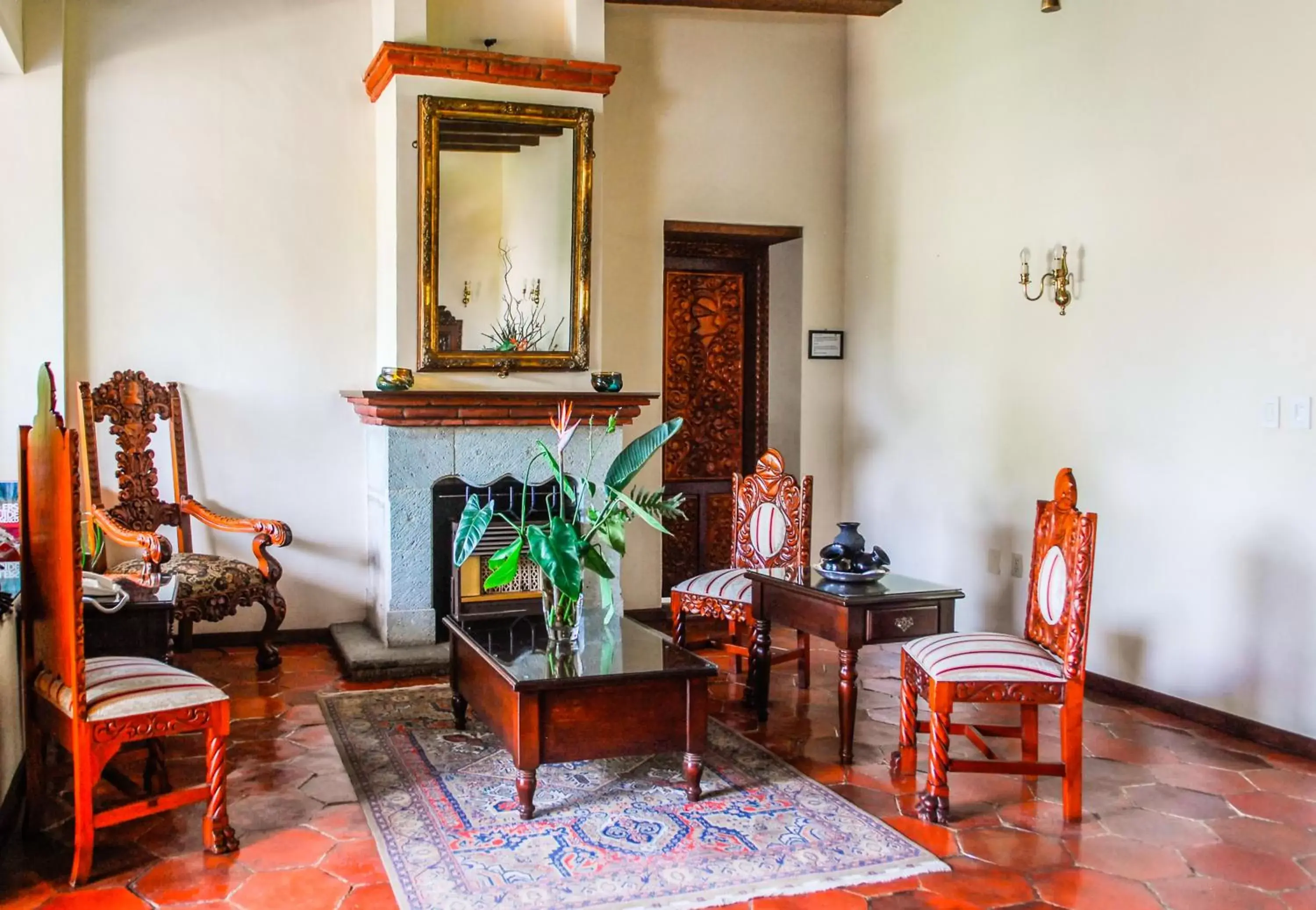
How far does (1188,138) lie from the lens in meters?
4.63

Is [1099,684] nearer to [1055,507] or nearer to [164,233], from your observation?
[1055,507]

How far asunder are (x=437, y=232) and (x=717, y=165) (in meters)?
1.85

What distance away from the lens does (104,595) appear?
363 centimetres

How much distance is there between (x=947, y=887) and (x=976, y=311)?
11.3ft

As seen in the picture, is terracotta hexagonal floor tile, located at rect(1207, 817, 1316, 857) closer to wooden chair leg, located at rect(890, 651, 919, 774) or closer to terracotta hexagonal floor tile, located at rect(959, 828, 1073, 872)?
terracotta hexagonal floor tile, located at rect(959, 828, 1073, 872)

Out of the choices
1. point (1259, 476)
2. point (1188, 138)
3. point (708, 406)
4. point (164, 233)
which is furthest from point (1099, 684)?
point (164, 233)

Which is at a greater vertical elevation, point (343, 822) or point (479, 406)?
point (479, 406)

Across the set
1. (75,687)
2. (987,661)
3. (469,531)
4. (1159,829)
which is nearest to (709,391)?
(469,531)

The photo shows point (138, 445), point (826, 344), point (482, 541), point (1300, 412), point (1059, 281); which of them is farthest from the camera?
point (826, 344)

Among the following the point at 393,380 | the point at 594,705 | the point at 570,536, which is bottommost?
the point at 594,705

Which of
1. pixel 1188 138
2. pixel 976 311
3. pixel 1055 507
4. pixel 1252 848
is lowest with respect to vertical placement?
pixel 1252 848

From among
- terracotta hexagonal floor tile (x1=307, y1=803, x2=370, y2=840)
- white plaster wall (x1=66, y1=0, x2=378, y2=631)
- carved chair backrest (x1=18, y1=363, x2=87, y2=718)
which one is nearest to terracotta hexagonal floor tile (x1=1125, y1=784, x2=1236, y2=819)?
terracotta hexagonal floor tile (x1=307, y1=803, x2=370, y2=840)

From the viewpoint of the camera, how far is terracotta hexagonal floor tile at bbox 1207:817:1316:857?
336 centimetres

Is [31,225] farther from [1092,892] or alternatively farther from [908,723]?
[1092,892]
